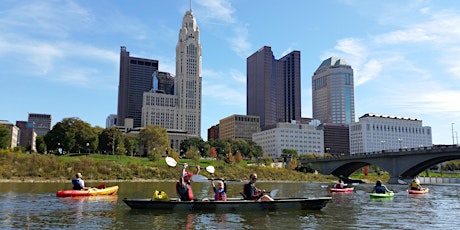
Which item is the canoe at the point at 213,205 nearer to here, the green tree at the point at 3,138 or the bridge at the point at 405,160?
the bridge at the point at 405,160

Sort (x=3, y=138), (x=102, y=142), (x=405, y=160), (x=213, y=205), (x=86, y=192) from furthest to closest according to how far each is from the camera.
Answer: (x=102, y=142), (x=3, y=138), (x=405, y=160), (x=86, y=192), (x=213, y=205)

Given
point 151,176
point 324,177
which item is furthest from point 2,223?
point 324,177

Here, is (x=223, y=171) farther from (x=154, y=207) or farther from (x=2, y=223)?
(x=2, y=223)

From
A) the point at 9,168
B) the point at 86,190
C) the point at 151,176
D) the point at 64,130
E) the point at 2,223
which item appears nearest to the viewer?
the point at 2,223

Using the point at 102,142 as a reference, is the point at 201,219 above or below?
below

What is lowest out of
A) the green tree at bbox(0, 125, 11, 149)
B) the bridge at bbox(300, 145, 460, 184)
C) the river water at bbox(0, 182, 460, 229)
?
the river water at bbox(0, 182, 460, 229)

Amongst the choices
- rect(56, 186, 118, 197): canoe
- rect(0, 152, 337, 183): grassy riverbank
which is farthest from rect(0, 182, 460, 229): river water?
rect(0, 152, 337, 183): grassy riverbank

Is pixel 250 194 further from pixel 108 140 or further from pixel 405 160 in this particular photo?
pixel 108 140

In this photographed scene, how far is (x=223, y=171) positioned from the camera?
323ft

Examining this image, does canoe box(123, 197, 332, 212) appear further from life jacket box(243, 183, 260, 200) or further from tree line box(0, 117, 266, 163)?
tree line box(0, 117, 266, 163)

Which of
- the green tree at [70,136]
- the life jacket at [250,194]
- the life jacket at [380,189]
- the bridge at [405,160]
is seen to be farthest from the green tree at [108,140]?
the life jacket at [250,194]

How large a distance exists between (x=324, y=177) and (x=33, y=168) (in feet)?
247

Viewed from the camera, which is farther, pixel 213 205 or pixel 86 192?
pixel 86 192

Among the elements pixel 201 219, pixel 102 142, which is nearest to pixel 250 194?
pixel 201 219
